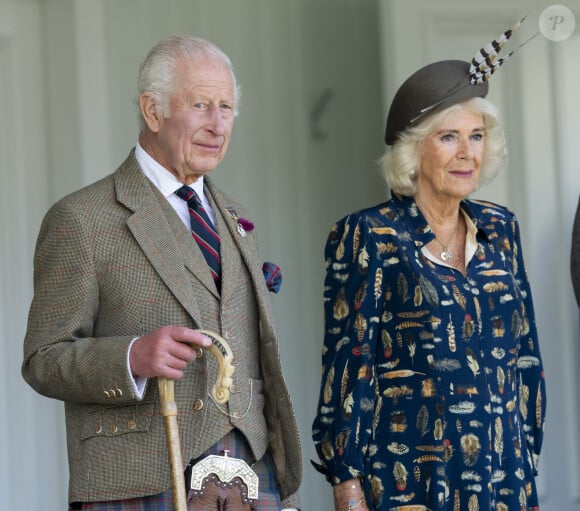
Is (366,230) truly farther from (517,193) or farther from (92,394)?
Result: (517,193)

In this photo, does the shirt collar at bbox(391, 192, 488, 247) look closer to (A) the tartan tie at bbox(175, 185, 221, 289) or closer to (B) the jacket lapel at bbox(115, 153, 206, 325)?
(A) the tartan tie at bbox(175, 185, 221, 289)

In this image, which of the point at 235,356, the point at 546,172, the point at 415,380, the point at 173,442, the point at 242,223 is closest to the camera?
the point at 173,442

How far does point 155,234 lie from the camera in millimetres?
2873

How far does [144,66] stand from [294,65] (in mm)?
2022

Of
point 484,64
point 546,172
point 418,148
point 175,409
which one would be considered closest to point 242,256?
point 175,409

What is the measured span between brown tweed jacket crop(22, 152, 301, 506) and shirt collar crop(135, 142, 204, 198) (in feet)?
Answer: 0.15

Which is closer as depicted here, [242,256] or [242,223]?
[242,256]

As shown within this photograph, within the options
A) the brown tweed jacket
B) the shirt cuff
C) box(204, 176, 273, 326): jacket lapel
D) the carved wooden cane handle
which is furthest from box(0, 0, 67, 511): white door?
the carved wooden cane handle

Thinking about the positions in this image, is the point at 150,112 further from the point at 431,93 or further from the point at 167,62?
the point at 431,93

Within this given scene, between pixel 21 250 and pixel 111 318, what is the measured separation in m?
1.87

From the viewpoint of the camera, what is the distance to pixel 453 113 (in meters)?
3.63

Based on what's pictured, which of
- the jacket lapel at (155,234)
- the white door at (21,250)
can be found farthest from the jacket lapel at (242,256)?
the white door at (21,250)

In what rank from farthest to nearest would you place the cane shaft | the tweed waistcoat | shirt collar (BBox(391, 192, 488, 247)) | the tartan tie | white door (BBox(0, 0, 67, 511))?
white door (BBox(0, 0, 67, 511)) → shirt collar (BBox(391, 192, 488, 247)) → the tartan tie → the tweed waistcoat → the cane shaft

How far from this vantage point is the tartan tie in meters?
2.96
